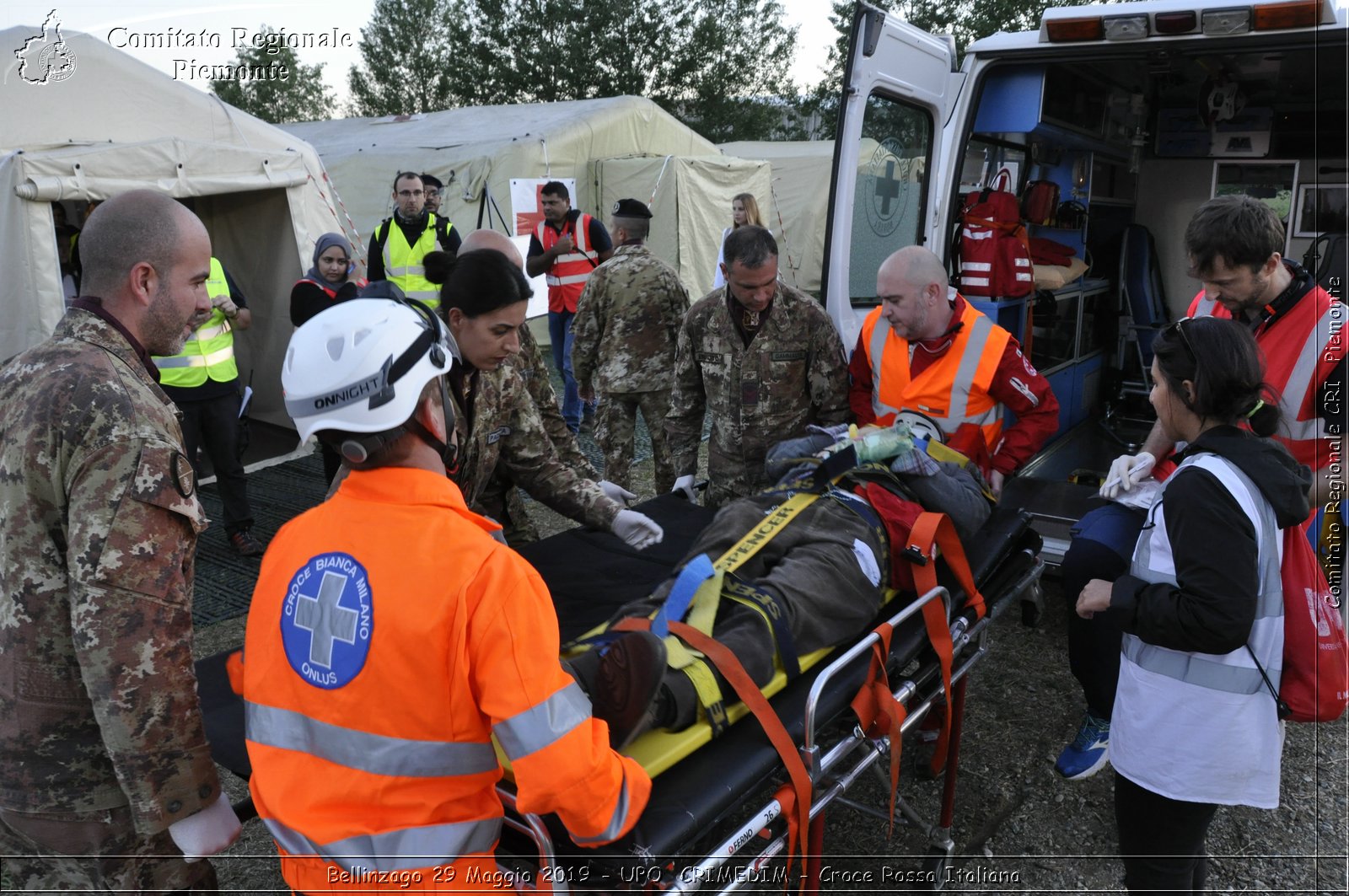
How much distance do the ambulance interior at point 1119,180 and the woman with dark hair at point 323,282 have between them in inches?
136

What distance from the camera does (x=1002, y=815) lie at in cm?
306

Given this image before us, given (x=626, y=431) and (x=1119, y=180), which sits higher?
(x=1119, y=180)

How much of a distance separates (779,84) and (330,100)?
55.4ft

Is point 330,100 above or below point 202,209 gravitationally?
above

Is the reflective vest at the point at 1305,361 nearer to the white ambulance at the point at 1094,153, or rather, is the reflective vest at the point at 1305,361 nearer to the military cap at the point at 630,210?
the white ambulance at the point at 1094,153

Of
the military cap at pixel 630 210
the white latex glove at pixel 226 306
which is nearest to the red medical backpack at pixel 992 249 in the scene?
the military cap at pixel 630 210

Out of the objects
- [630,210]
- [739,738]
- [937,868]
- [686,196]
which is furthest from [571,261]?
[739,738]

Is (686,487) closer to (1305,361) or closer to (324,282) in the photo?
(1305,361)

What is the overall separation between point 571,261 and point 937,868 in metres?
6.17

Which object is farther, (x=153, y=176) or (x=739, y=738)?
(x=153, y=176)

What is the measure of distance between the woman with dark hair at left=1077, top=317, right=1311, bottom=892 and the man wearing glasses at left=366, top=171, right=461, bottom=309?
5833mm

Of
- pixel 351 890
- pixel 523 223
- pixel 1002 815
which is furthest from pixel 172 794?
pixel 523 223

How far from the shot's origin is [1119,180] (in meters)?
6.66

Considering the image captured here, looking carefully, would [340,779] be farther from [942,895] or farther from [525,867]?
[942,895]
